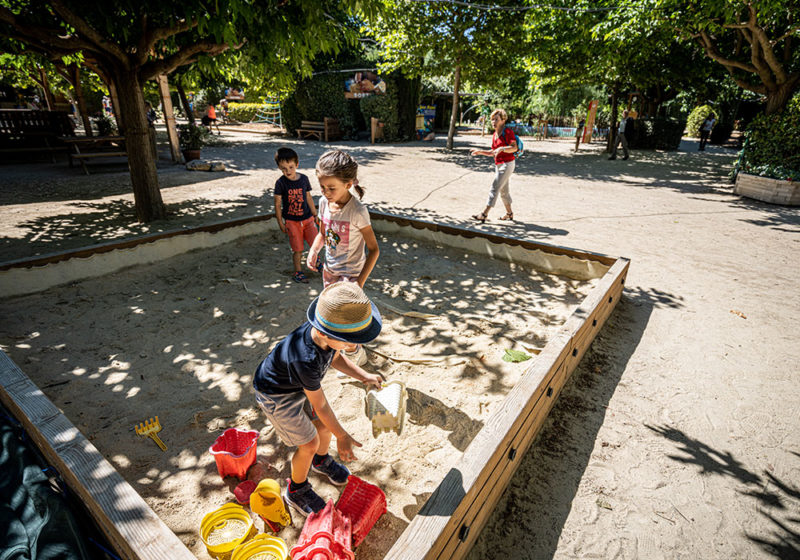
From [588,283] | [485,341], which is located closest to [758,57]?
[588,283]

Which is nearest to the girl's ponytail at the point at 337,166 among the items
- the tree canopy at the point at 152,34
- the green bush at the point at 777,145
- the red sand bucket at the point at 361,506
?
the red sand bucket at the point at 361,506

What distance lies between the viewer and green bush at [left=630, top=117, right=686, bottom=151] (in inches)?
896

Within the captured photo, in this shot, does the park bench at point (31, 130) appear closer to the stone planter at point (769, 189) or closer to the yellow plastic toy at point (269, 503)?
the yellow plastic toy at point (269, 503)

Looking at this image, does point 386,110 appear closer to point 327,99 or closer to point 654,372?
point 327,99

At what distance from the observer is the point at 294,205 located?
4797 millimetres

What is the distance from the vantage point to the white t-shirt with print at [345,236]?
3.00 meters

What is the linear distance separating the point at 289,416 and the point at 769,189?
1310cm

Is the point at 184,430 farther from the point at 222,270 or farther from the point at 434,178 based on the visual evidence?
the point at 434,178

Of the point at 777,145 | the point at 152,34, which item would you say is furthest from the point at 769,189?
the point at 152,34

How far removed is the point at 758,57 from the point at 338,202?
13640 mm

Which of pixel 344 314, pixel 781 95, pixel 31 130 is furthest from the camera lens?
pixel 31 130

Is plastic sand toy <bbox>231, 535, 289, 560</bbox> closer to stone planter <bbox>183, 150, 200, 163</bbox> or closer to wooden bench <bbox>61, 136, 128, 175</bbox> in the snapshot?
wooden bench <bbox>61, 136, 128, 175</bbox>

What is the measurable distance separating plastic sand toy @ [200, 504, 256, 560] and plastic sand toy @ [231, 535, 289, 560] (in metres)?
0.07

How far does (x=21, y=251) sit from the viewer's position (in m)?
5.66
